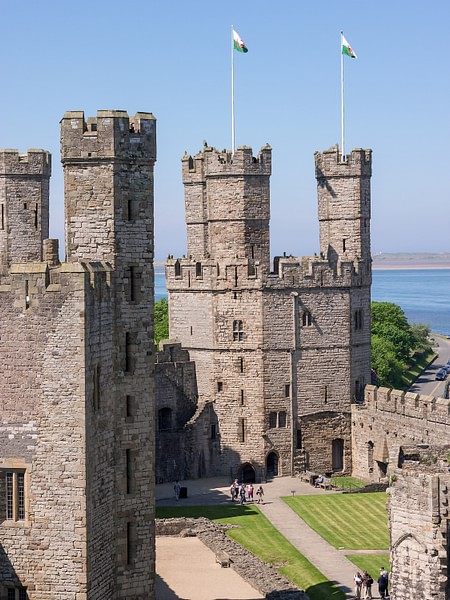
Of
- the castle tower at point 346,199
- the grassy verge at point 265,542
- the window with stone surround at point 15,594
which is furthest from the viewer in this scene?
the castle tower at point 346,199

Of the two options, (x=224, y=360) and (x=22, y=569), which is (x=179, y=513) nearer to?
(x=224, y=360)

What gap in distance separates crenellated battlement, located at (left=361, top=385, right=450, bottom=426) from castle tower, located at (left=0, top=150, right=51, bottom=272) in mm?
15634

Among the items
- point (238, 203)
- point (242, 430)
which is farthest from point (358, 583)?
point (238, 203)

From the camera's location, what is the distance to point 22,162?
4875cm

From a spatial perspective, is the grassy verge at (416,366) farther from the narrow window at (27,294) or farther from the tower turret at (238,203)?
the narrow window at (27,294)

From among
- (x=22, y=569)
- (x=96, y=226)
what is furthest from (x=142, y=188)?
(x=22, y=569)

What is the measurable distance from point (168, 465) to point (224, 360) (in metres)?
5.07

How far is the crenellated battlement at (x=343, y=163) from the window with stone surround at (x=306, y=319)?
667 centimetres

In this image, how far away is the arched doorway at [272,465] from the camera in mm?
56344

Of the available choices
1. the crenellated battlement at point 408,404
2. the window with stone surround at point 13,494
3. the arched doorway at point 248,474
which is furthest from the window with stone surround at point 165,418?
the window with stone surround at point 13,494

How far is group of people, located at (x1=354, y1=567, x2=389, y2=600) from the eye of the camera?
36.2 metres

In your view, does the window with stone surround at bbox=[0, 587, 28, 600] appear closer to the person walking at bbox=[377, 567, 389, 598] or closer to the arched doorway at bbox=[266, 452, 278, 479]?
the person walking at bbox=[377, 567, 389, 598]

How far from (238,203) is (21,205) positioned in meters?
10.9

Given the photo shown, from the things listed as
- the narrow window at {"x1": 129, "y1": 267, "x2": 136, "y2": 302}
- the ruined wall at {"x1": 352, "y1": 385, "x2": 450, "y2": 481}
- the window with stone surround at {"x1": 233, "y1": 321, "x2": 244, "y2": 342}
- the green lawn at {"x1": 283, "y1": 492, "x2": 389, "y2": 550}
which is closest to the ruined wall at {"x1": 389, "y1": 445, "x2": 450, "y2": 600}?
the narrow window at {"x1": 129, "y1": 267, "x2": 136, "y2": 302}
